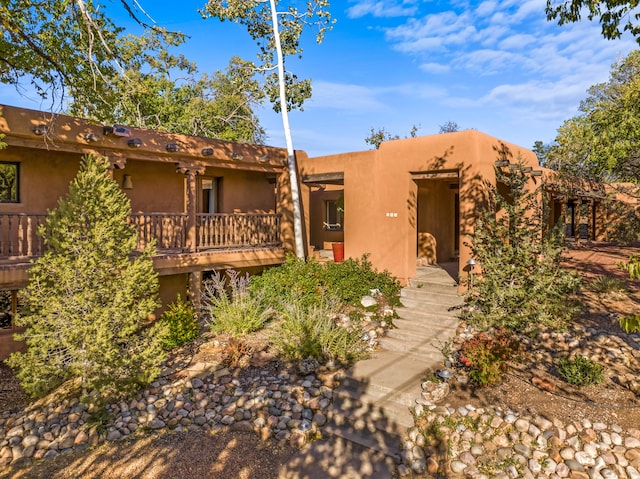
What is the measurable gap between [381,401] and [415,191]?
19.9 ft

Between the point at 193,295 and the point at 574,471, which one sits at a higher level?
the point at 193,295

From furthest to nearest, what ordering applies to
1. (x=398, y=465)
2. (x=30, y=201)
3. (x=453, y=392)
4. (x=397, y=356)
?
(x=30, y=201), (x=397, y=356), (x=453, y=392), (x=398, y=465)

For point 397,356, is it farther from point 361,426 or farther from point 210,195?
point 210,195

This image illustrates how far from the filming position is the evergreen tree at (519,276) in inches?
273

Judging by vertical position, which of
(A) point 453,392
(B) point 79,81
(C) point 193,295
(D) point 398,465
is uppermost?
(B) point 79,81

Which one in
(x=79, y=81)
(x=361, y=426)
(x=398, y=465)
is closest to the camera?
(x=398, y=465)

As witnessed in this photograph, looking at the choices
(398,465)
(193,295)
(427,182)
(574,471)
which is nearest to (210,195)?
(193,295)

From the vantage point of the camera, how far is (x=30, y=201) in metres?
8.95

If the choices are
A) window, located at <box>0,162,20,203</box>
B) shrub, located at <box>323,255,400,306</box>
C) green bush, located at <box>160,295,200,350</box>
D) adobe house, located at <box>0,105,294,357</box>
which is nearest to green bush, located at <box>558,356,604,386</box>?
shrub, located at <box>323,255,400,306</box>

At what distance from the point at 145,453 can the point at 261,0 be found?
12.8 metres

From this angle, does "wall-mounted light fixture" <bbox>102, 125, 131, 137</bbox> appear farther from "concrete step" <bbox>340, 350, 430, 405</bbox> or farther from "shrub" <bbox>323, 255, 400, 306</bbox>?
"concrete step" <bbox>340, 350, 430, 405</bbox>

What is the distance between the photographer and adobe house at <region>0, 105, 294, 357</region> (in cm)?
760

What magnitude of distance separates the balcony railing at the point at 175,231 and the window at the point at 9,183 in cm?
88

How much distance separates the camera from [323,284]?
9633mm
